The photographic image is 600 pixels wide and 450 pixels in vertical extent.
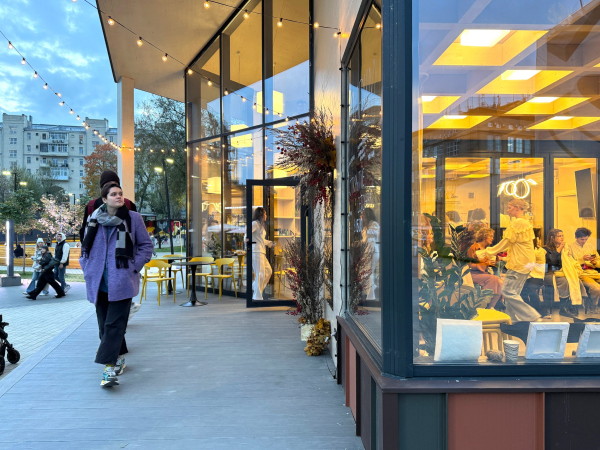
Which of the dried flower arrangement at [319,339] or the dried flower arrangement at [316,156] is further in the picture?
the dried flower arrangement at [319,339]

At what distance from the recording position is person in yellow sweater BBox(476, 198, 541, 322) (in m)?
2.31

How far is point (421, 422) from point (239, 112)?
7438mm

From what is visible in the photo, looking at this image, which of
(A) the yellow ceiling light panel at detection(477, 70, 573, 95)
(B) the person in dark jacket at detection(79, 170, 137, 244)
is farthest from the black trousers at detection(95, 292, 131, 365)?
(A) the yellow ceiling light panel at detection(477, 70, 573, 95)

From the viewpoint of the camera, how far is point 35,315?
7039mm

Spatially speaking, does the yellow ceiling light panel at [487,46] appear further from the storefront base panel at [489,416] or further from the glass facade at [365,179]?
the storefront base panel at [489,416]

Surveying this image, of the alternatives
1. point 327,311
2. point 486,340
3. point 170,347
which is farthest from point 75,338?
point 486,340

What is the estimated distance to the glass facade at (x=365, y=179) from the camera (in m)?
2.10

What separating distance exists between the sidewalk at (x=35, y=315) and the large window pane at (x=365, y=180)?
382 cm

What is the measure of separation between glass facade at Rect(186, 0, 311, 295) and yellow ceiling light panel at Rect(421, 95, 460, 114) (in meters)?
4.58

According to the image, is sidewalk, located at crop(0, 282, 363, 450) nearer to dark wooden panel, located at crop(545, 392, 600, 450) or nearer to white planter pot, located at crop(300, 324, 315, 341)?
white planter pot, located at crop(300, 324, 315, 341)

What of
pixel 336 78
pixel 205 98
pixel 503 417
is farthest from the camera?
pixel 205 98

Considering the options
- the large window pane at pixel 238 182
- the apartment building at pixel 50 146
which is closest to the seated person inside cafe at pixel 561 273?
the large window pane at pixel 238 182

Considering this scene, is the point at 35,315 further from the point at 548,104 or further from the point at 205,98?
the point at 548,104

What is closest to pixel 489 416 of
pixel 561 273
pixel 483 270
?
pixel 483 270
